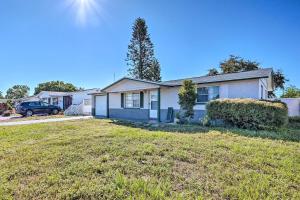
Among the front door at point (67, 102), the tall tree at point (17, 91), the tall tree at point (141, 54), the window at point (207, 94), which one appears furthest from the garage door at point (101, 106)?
the tall tree at point (17, 91)

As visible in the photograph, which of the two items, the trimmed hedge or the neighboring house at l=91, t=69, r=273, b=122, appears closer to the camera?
the trimmed hedge

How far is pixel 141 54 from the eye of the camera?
133 feet

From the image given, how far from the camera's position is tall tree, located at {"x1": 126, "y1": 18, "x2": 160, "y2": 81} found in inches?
1581

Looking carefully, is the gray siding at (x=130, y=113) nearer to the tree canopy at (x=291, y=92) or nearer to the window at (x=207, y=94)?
the window at (x=207, y=94)

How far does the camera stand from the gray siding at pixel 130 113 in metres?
18.3

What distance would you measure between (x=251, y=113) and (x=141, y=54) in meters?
32.2

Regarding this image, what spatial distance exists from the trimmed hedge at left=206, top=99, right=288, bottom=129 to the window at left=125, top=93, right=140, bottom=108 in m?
8.93

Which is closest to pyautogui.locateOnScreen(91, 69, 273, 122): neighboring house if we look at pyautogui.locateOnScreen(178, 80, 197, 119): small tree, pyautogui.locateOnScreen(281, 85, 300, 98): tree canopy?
pyautogui.locateOnScreen(178, 80, 197, 119): small tree

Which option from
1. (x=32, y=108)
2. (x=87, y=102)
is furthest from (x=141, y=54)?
(x=32, y=108)

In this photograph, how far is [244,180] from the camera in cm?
415

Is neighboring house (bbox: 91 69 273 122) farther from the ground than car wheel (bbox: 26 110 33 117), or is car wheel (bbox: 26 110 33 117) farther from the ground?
neighboring house (bbox: 91 69 273 122)

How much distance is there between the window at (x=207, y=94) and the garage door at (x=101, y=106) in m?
12.1

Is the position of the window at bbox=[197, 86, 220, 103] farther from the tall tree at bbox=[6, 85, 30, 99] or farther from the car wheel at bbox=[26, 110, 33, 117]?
the tall tree at bbox=[6, 85, 30, 99]

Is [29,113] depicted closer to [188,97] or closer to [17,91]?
[188,97]
